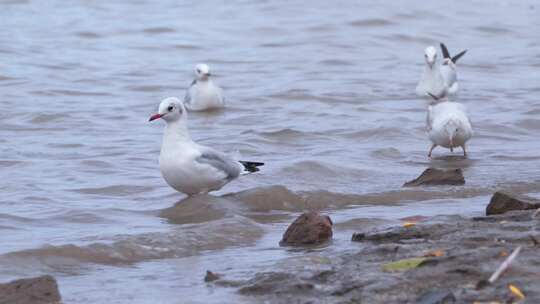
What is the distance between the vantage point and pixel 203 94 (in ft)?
47.2

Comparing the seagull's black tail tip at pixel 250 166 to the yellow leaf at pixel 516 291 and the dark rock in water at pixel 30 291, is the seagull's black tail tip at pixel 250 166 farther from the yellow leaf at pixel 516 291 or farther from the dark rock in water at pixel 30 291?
the yellow leaf at pixel 516 291

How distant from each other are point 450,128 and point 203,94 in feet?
14.5

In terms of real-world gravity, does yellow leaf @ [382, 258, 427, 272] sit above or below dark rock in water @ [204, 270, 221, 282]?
above

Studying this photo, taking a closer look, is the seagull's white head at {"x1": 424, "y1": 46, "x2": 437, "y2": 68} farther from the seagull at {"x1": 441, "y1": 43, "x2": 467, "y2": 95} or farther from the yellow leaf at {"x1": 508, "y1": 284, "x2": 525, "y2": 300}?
the yellow leaf at {"x1": 508, "y1": 284, "x2": 525, "y2": 300}

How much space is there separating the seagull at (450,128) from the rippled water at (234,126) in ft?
0.65

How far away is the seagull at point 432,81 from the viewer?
1497cm

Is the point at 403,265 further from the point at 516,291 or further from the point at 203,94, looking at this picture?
the point at 203,94

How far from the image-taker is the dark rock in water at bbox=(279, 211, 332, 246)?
7.13m

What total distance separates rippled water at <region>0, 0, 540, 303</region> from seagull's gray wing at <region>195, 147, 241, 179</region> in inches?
8.2

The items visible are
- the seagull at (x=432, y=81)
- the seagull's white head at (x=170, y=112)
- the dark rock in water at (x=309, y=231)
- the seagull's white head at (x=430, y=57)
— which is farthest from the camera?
the seagull's white head at (x=430, y=57)

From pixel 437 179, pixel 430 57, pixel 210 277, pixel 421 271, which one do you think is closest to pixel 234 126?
pixel 430 57

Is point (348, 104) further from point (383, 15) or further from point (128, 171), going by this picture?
point (383, 15)

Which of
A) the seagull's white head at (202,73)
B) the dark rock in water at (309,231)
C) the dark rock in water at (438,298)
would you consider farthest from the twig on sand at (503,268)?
the seagull's white head at (202,73)

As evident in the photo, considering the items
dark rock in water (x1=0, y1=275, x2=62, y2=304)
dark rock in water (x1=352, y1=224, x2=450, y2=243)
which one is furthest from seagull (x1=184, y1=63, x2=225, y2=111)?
dark rock in water (x1=0, y1=275, x2=62, y2=304)
